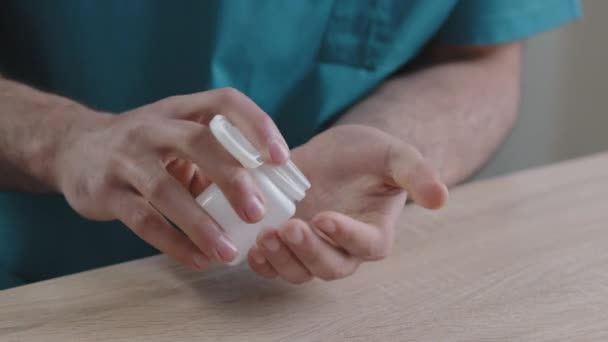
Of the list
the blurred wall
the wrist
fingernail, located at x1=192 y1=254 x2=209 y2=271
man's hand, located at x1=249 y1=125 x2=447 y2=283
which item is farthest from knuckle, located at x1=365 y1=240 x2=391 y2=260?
the blurred wall

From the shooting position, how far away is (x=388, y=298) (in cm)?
51

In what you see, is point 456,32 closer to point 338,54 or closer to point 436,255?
point 338,54

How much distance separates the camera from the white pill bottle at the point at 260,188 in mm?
442

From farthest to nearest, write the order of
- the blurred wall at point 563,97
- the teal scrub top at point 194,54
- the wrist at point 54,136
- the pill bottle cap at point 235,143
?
the blurred wall at point 563,97 → the teal scrub top at point 194,54 → the wrist at point 54,136 → the pill bottle cap at point 235,143

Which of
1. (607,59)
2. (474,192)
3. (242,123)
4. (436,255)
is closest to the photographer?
(242,123)

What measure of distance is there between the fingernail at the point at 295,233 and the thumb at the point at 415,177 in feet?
0.25

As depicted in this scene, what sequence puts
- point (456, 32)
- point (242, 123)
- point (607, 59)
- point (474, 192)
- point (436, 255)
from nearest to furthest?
point (242, 123) < point (436, 255) < point (474, 192) < point (456, 32) < point (607, 59)

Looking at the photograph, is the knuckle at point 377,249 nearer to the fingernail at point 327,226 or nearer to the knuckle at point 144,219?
the fingernail at point 327,226

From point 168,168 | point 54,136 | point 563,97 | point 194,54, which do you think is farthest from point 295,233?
point 563,97

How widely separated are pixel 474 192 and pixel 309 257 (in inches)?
10.8

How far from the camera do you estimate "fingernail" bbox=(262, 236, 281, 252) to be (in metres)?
0.47

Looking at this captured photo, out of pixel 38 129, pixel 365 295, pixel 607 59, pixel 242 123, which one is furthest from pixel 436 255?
pixel 607 59

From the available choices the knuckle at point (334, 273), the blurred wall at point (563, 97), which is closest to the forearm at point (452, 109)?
the knuckle at point (334, 273)

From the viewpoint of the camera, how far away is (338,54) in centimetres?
77
